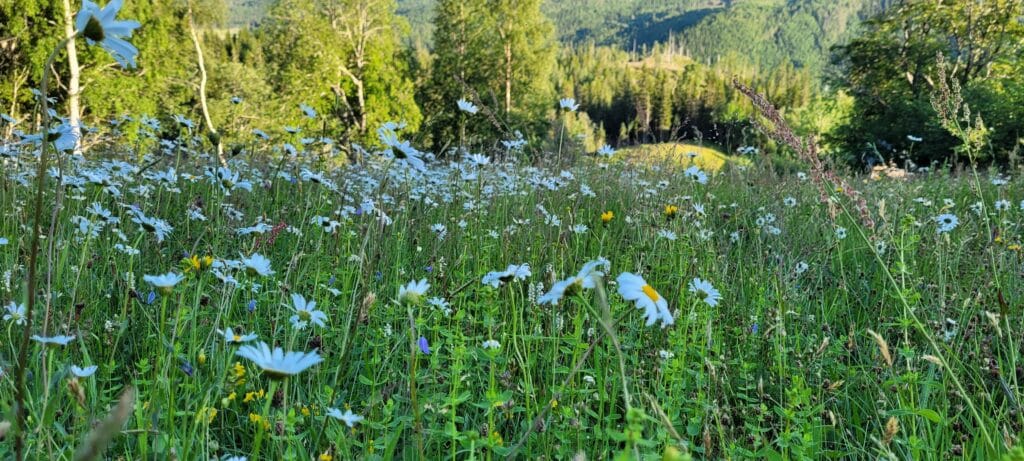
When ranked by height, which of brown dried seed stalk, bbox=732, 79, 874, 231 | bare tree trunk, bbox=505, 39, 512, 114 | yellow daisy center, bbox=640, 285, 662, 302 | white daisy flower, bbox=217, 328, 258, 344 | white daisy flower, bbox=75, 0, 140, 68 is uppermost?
white daisy flower, bbox=75, 0, 140, 68

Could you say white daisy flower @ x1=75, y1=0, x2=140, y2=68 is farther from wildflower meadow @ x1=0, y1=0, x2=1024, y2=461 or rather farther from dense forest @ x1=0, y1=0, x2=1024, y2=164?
dense forest @ x1=0, y1=0, x2=1024, y2=164

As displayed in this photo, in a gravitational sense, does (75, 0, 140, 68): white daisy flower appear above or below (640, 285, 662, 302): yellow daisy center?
above

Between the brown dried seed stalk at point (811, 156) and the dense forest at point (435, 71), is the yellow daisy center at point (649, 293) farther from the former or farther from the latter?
the dense forest at point (435, 71)

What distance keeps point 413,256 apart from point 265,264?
145 centimetres

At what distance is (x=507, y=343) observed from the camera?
6.31ft

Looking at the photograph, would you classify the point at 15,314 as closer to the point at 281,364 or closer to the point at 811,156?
the point at 281,364

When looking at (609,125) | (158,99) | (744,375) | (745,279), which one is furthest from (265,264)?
(609,125)

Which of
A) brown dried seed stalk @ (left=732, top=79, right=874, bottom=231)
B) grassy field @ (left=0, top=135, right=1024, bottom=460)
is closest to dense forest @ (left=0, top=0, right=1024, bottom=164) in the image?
grassy field @ (left=0, top=135, right=1024, bottom=460)

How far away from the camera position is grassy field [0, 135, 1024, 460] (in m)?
1.25

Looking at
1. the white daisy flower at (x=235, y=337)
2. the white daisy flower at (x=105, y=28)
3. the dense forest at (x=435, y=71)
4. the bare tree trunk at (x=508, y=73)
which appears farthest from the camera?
the bare tree trunk at (x=508, y=73)

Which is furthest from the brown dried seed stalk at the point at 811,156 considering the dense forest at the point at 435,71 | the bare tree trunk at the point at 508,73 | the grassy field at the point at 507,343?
the bare tree trunk at the point at 508,73

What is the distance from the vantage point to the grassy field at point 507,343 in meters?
1.25

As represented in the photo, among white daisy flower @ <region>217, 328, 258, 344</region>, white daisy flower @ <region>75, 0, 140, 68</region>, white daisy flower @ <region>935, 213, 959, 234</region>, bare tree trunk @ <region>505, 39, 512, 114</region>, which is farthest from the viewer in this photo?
bare tree trunk @ <region>505, 39, 512, 114</region>

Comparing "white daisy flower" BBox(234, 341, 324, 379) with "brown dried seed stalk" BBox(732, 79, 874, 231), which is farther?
"brown dried seed stalk" BBox(732, 79, 874, 231)
